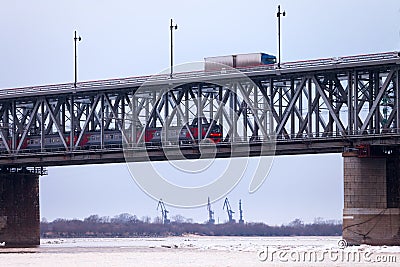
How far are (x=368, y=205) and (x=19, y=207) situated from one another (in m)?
49.3

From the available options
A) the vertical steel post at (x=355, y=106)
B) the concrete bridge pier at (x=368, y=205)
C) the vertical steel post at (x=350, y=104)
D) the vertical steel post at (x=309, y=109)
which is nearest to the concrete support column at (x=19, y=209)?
the vertical steel post at (x=309, y=109)

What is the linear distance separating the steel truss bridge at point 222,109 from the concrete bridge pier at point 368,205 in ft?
9.24

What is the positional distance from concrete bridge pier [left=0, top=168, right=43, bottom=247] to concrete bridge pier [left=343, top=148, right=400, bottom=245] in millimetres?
45497

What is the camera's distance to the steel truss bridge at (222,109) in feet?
329

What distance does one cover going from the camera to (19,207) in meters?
130

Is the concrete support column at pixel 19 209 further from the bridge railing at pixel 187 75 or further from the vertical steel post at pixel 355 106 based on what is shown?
the vertical steel post at pixel 355 106

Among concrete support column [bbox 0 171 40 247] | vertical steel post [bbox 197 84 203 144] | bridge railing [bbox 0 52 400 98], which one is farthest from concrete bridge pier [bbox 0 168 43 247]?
vertical steel post [bbox 197 84 203 144]

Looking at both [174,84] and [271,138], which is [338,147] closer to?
[271,138]

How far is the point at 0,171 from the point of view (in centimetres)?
12850

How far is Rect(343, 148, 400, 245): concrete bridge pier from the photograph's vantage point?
312 feet

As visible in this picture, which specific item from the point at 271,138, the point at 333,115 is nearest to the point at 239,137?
the point at 271,138

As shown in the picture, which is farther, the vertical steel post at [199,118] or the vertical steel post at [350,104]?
the vertical steel post at [199,118]

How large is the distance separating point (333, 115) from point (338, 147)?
2.88m

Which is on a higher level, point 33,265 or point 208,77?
point 208,77
